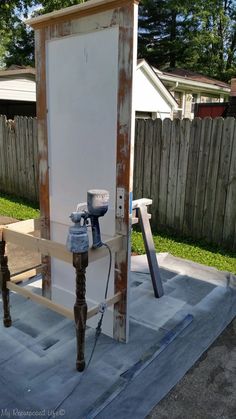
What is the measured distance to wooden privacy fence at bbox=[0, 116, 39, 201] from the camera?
6684mm

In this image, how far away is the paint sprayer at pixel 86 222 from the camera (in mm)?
2090

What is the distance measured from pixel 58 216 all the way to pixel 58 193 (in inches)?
8.2

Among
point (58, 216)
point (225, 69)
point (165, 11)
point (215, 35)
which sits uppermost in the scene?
point (165, 11)

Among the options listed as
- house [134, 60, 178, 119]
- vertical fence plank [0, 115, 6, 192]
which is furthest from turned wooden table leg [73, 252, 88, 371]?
house [134, 60, 178, 119]

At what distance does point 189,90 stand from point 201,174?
11699mm

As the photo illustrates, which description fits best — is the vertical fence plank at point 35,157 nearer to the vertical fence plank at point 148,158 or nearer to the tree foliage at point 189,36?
the vertical fence plank at point 148,158

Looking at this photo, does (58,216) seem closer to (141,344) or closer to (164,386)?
(141,344)

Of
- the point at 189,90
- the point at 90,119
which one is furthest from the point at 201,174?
the point at 189,90

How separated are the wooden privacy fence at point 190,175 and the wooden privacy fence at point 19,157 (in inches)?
91.9

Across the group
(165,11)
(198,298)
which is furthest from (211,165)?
(165,11)

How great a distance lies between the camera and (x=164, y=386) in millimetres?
2264

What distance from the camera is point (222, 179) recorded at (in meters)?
4.52

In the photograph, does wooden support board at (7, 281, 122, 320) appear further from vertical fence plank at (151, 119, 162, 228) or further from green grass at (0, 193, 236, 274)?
vertical fence plank at (151, 119, 162, 228)

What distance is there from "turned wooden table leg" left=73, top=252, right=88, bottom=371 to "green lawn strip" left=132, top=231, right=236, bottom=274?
2.28m
